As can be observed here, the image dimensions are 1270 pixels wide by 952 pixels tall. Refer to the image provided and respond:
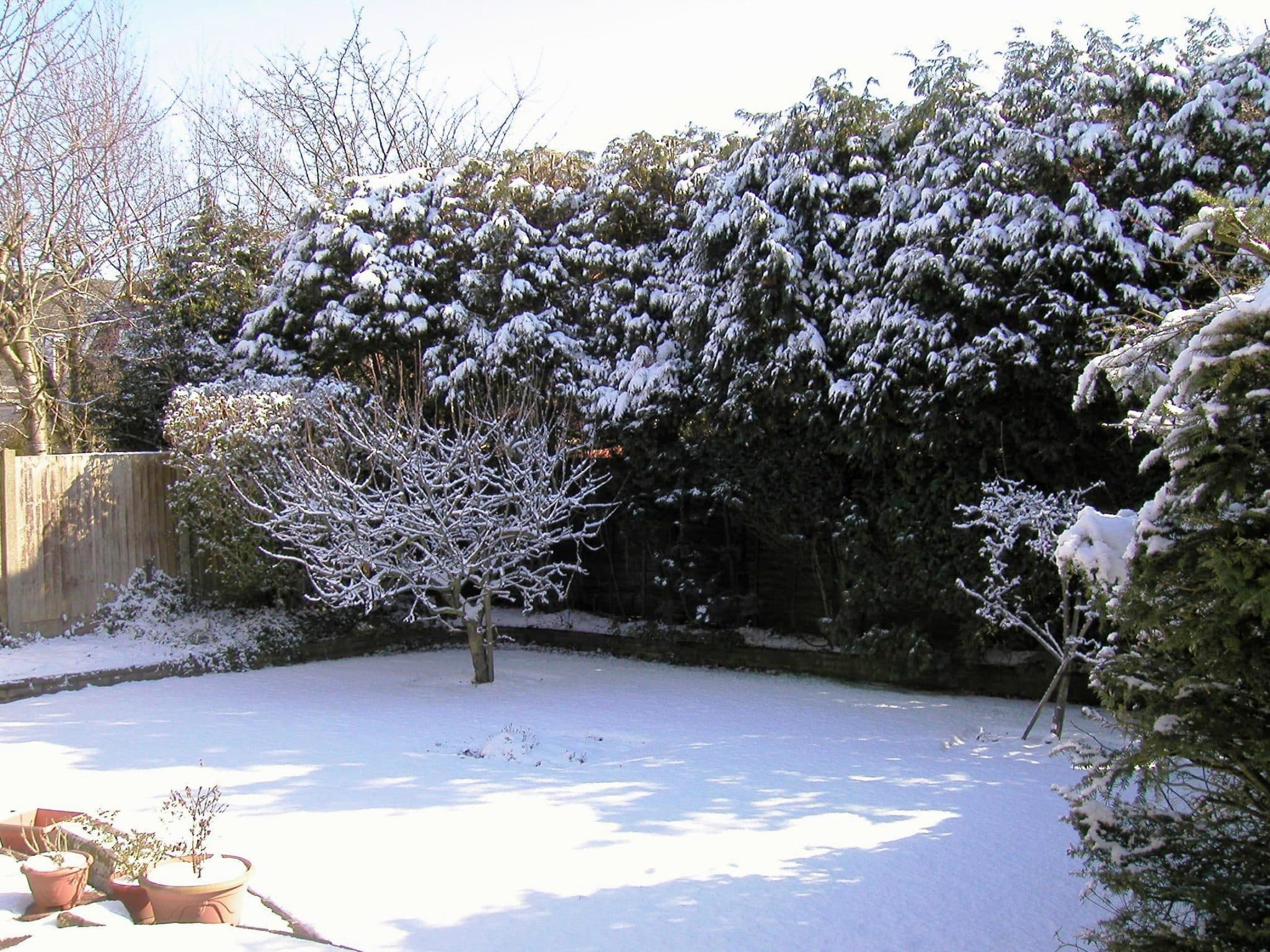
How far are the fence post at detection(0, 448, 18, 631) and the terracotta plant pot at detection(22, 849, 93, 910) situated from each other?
6540 millimetres

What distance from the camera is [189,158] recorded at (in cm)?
2056

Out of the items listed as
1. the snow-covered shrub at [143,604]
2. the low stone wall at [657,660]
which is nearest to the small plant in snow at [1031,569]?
the low stone wall at [657,660]

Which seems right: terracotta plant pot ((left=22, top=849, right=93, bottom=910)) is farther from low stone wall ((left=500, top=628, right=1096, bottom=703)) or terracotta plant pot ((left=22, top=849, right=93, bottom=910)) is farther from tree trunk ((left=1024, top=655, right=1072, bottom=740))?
low stone wall ((left=500, top=628, right=1096, bottom=703))

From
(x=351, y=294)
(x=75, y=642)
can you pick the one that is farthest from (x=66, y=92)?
(x=75, y=642)

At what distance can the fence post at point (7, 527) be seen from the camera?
10023 millimetres

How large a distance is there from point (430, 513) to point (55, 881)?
16.4 feet

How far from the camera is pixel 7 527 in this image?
1005 centimetres

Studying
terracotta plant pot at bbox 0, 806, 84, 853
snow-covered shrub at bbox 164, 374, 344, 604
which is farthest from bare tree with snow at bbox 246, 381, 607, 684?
terracotta plant pot at bbox 0, 806, 84, 853

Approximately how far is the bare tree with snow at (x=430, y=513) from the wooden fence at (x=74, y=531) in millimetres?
1841

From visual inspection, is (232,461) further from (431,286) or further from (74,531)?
(431,286)

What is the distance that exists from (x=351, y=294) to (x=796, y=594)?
20.1 feet

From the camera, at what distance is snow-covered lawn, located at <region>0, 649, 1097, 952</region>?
433cm

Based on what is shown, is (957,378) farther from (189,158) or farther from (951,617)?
(189,158)

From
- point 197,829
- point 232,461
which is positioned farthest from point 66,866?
point 232,461
